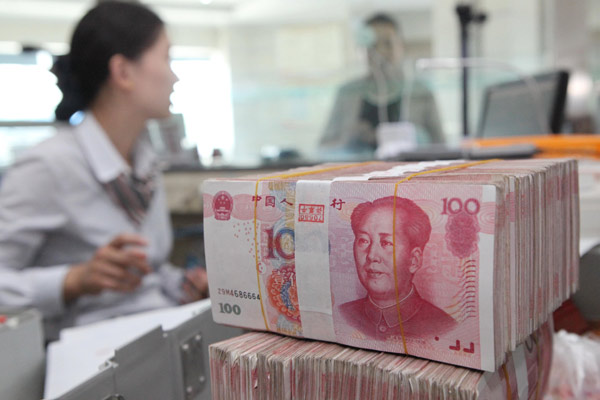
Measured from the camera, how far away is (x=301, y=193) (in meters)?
0.46

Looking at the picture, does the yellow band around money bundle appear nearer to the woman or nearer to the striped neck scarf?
the woman

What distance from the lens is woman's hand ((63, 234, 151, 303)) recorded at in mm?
1075

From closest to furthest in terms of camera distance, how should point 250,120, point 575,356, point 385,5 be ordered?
point 575,356
point 250,120
point 385,5

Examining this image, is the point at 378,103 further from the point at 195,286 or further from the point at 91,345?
the point at 91,345

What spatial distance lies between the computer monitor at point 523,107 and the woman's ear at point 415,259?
52.9 inches

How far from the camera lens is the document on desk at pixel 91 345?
609 millimetres

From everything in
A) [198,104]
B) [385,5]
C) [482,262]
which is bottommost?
[482,262]

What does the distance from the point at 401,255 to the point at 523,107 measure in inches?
56.9

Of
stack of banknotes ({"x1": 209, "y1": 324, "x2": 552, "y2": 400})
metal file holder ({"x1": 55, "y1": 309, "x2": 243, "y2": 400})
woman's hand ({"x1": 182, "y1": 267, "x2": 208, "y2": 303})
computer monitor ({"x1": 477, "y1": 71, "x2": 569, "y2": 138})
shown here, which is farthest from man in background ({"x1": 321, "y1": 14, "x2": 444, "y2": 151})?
stack of banknotes ({"x1": 209, "y1": 324, "x2": 552, "y2": 400})

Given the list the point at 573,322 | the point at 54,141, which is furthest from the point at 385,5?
the point at 573,322

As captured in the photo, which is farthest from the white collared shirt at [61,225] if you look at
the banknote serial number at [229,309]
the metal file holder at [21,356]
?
the banknote serial number at [229,309]

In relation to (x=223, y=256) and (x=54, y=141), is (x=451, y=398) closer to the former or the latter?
(x=223, y=256)

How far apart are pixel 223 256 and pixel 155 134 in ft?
7.59

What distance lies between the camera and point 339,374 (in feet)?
1.43
